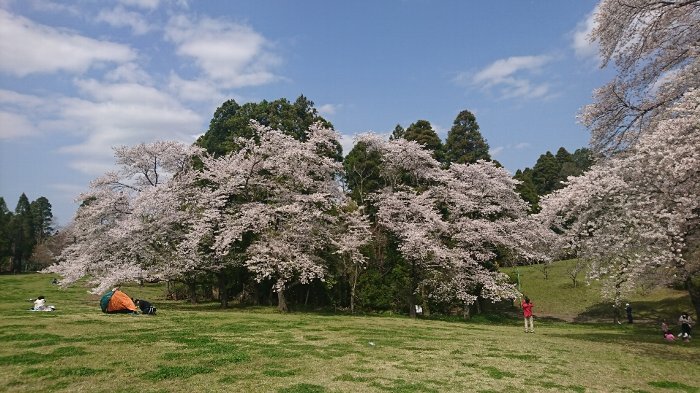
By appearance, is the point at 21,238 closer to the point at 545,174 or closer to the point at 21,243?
the point at 21,243

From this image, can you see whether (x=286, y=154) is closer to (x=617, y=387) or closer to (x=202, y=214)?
(x=202, y=214)

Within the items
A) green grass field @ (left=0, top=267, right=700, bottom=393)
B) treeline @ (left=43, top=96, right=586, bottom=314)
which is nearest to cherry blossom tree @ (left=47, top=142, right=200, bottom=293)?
treeline @ (left=43, top=96, right=586, bottom=314)

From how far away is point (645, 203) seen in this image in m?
14.5

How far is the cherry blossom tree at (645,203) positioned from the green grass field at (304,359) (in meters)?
3.33

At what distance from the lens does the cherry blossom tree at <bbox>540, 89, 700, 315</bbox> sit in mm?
13062

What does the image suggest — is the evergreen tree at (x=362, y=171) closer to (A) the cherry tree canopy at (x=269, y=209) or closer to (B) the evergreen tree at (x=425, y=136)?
(A) the cherry tree canopy at (x=269, y=209)

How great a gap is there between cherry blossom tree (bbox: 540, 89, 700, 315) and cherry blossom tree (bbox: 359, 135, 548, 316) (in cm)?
1026

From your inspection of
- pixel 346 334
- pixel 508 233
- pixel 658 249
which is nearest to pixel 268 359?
pixel 346 334

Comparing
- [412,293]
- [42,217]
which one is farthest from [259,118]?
[42,217]

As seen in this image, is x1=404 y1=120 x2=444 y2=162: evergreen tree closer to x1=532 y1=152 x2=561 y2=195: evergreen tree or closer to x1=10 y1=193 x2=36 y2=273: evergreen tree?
x1=532 y1=152 x2=561 y2=195: evergreen tree

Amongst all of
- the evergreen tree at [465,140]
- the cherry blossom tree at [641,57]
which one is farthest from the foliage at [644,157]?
the evergreen tree at [465,140]

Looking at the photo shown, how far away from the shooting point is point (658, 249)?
48.9 feet

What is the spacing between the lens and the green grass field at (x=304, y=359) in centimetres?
945

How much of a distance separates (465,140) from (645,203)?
50.2 meters
